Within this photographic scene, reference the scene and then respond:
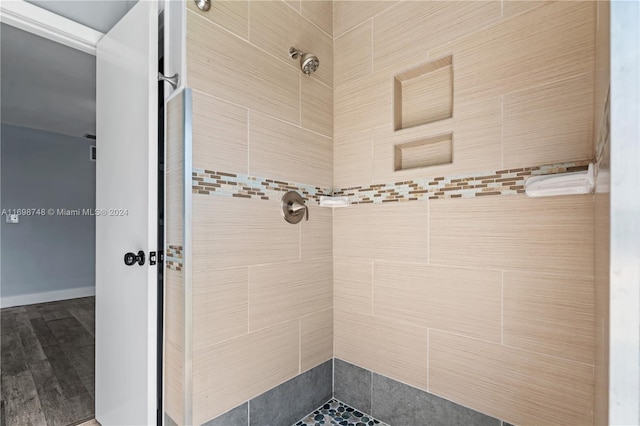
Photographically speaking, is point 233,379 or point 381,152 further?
point 381,152

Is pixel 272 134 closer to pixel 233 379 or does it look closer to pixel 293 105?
pixel 293 105

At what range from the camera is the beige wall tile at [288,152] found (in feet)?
4.42

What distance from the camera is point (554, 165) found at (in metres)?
1.06

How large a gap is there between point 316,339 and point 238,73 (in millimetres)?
1343

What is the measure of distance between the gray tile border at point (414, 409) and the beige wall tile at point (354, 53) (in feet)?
5.17

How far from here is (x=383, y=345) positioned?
149cm

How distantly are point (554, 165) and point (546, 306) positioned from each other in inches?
19.5

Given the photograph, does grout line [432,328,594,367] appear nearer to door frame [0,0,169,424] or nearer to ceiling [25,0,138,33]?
door frame [0,0,169,424]

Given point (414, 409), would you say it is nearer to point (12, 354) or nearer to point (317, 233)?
point (317, 233)

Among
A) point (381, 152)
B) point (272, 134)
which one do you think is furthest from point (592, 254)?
point (272, 134)

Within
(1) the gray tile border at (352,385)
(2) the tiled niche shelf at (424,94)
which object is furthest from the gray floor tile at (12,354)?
(2) the tiled niche shelf at (424,94)

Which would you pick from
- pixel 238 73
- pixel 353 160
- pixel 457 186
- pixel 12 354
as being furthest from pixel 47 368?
pixel 457 186

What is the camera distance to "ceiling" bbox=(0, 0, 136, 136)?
144 centimetres

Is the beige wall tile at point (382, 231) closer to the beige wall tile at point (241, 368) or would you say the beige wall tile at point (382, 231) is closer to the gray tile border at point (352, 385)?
the beige wall tile at point (241, 368)
